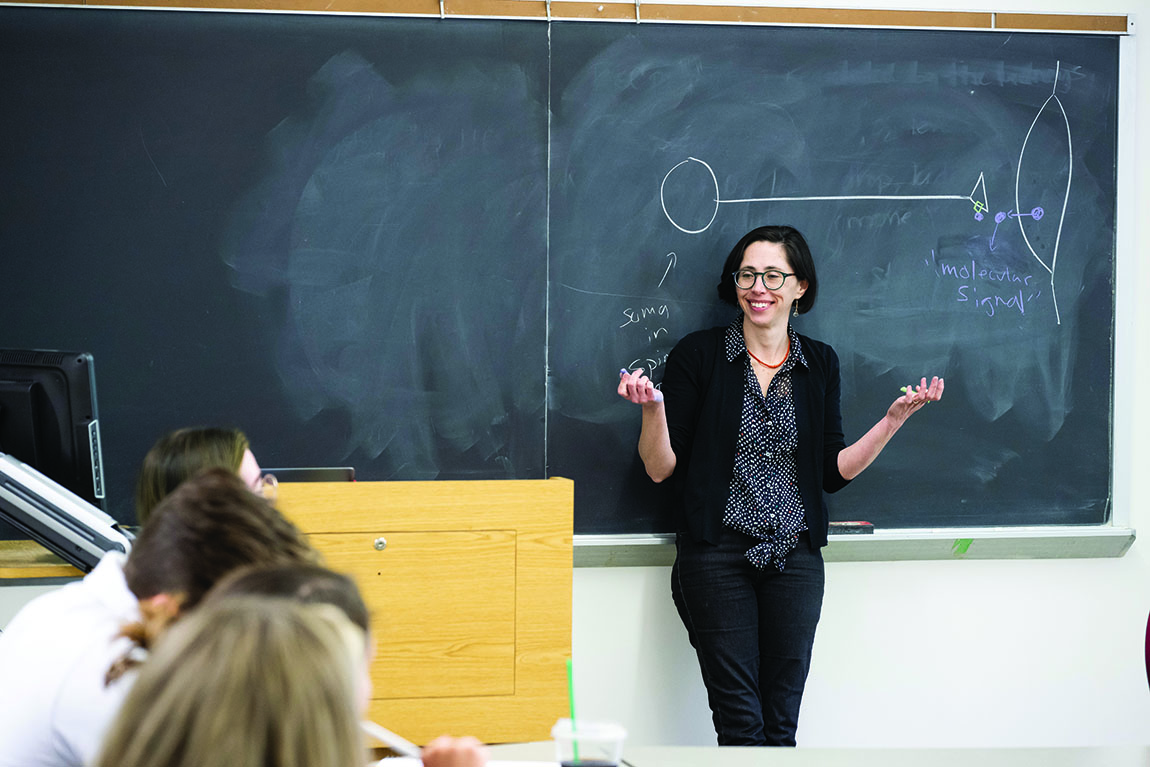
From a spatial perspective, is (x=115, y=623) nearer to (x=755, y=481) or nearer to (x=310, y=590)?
(x=310, y=590)

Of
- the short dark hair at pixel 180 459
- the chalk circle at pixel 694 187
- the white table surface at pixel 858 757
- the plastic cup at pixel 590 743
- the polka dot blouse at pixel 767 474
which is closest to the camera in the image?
the plastic cup at pixel 590 743

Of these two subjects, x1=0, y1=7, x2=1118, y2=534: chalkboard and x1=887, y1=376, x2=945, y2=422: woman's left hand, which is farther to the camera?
x1=0, y1=7, x2=1118, y2=534: chalkboard

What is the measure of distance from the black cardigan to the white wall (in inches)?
14.3

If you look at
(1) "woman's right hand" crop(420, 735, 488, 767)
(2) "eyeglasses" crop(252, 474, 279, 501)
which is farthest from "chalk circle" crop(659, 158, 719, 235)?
(1) "woman's right hand" crop(420, 735, 488, 767)

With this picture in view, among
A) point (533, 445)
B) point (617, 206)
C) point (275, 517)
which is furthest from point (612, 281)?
point (275, 517)

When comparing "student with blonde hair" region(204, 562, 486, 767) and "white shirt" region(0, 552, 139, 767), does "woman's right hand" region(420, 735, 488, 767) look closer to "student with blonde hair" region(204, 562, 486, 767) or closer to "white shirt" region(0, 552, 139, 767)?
"student with blonde hair" region(204, 562, 486, 767)

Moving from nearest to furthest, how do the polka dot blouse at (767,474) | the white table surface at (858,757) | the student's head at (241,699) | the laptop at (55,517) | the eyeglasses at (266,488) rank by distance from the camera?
the student's head at (241,699) < the white table surface at (858,757) < the eyeglasses at (266,488) < the laptop at (55,517) < the polka dot blouse at (767,474)

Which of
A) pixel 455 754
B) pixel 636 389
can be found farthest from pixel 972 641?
pixel 455 754

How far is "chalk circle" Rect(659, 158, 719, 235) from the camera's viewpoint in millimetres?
2879

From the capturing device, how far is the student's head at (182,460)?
167cm

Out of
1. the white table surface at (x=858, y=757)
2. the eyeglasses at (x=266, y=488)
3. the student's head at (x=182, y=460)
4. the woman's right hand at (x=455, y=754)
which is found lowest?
the white table surface at (x=858, y=757)

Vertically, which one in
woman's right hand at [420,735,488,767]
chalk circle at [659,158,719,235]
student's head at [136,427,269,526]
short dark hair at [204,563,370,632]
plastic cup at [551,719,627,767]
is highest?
chalk circle at [659,158,719,235]

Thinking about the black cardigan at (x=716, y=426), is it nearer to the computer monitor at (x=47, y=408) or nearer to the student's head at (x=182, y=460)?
the student's head at (x=182, y=460)

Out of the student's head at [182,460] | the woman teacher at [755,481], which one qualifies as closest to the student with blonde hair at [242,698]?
the student's head at [182,460]
